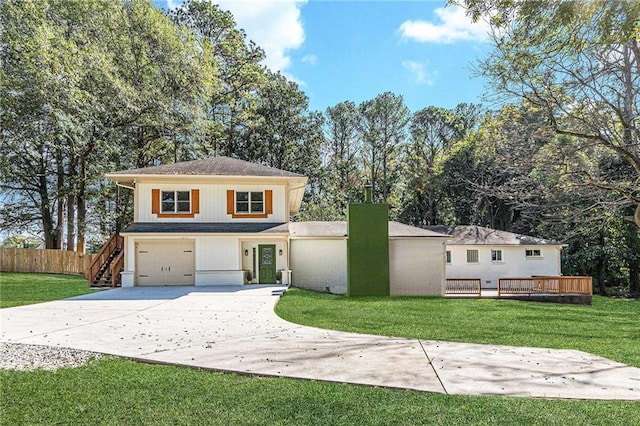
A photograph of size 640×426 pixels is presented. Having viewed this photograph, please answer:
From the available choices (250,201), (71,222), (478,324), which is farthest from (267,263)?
(71,222)

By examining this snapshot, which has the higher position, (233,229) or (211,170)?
(211,170)

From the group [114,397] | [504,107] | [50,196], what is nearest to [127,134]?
[50,196]

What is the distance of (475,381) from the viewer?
4988 mm

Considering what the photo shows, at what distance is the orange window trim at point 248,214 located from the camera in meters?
19.4

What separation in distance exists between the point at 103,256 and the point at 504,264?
22186mm

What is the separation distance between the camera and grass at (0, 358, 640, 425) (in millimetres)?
3809

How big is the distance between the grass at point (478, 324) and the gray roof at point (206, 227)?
5.49 meters

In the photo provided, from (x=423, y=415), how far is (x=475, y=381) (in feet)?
4.65

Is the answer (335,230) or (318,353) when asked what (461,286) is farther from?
(318,353)

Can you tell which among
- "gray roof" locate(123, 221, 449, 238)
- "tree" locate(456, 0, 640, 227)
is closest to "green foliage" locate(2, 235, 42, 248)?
"gray roof" locate(123, 221, 449, 238)

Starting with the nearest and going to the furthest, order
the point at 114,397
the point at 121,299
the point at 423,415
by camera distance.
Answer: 1. the point at 423,415
2. the point at 114,397
3. the point at 121,299

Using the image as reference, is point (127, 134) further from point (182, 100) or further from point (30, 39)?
point (30, 39)

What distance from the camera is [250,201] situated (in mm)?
19625

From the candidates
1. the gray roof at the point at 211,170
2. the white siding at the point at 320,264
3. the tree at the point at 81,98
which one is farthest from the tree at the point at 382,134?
the gray roof at the point at 211,170
